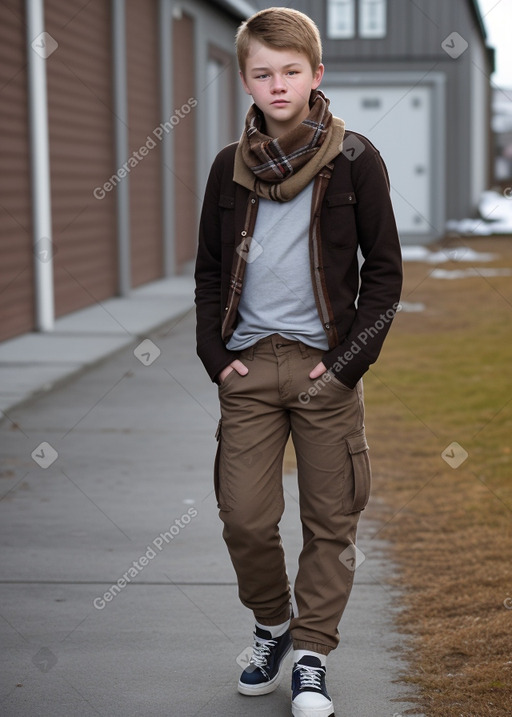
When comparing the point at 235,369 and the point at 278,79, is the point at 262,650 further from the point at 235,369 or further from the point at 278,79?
the point at 278,79

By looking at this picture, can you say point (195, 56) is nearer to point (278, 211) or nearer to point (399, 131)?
point (399, 131)

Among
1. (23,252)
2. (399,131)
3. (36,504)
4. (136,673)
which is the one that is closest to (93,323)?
(23,252)

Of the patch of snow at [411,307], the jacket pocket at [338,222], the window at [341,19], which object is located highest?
the jacket pocket at [338,222]

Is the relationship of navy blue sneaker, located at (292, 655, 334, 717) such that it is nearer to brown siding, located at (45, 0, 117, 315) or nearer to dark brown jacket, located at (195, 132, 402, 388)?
dark brown jacket, located at (195, 132, 402, 388)

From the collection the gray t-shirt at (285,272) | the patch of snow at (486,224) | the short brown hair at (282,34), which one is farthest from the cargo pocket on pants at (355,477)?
the patch of snow at (486,224)

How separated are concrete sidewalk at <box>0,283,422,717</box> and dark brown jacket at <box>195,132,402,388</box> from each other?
0.93 metres

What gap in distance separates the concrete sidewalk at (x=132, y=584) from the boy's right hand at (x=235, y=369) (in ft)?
2.99

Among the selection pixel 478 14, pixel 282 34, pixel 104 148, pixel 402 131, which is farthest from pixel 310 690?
pixel 478 14

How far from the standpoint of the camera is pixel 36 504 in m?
5.48

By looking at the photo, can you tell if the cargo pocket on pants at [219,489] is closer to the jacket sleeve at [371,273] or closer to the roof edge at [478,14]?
the jacket sleeve at [371,273]

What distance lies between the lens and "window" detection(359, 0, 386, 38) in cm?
2462

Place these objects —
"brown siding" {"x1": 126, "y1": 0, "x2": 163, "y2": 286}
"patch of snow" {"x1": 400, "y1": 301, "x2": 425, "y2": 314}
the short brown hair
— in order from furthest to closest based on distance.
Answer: "brown siding" {"x1": 126, "y1": 0, "x2": 163, "y2": 286}, "patch of snow" {"x1": 400, "y1": 301, "x2": 425, "y2": 314}, the short brown hair

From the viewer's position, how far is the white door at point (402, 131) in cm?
2389

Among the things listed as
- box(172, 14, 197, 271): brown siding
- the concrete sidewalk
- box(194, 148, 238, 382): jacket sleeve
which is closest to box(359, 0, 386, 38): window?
box(172, 14, 197, 271): brown siding
